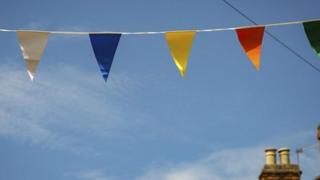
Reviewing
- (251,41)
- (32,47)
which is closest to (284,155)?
(251,41)

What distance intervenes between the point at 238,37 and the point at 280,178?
7.06 meters

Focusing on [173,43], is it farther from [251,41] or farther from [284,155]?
[284,155]

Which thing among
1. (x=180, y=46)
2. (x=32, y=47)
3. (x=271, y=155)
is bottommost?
(x=32, y=47)

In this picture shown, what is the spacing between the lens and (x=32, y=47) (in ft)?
24.6

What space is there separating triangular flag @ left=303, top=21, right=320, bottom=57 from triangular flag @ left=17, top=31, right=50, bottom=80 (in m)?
3.42

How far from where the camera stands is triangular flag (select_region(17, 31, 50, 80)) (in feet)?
24.4

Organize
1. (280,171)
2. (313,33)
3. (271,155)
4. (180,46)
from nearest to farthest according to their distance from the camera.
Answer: (313,33) < (180,46) < (280,171) < (271,155)

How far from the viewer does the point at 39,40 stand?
7512mm

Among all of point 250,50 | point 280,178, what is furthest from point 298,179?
point 250,50

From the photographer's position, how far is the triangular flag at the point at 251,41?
7.46 metres

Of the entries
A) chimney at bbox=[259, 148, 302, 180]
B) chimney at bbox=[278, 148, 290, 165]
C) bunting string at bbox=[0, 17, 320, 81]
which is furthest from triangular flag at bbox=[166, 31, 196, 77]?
chimney at bbox=[278, 148, 290, 165]

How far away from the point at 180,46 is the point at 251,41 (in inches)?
37.3

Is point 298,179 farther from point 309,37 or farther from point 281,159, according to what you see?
point 309,37

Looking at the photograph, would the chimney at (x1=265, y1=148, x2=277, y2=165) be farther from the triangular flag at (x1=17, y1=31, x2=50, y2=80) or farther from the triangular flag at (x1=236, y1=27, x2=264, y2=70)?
the triangular flag at (x1=17, y1=31, x2=50, y2=80)
